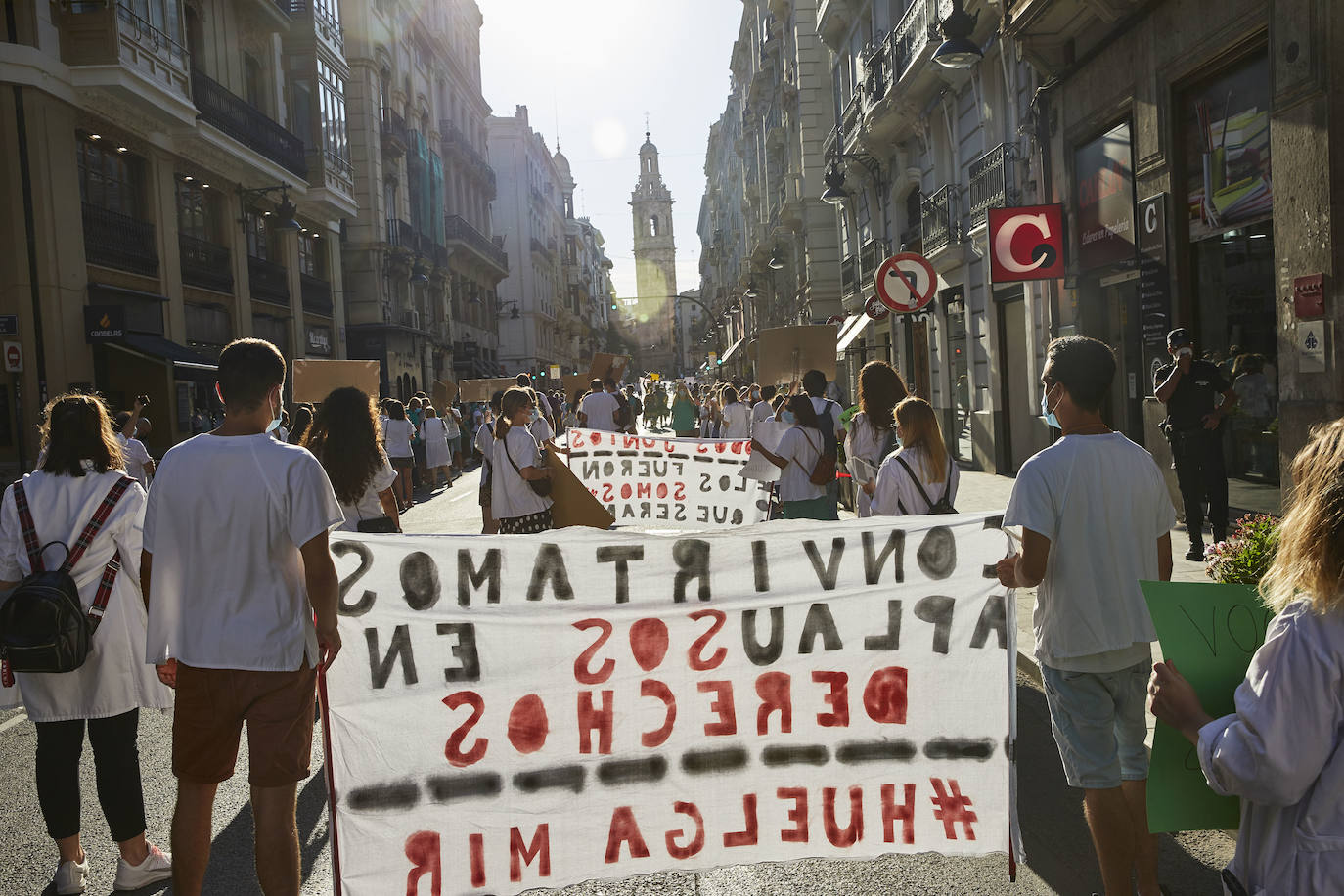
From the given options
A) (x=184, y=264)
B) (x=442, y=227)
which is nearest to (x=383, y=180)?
(x=442, y=227)

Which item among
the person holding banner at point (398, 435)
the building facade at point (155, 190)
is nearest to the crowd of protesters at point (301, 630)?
the person holding banner at point (398, 435)

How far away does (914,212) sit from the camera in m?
27.3

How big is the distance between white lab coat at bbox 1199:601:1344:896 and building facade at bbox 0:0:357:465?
1866 centimetres

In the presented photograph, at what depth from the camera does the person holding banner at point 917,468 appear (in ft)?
19.5

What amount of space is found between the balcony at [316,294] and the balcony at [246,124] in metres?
3.59

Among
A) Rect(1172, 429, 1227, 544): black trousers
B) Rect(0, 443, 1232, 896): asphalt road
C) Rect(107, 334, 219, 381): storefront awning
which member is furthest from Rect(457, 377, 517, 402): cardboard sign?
Rect(0, 443, 1232, 896): asphalt road

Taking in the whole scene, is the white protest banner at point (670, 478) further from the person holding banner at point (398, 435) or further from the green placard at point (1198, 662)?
the green placard at point (1198, 662)

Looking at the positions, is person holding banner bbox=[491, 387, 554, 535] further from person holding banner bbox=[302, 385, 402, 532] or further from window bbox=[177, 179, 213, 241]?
window bbox=[177, 179, 213, 241]

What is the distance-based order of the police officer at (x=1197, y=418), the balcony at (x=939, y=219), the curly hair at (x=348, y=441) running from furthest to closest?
the balcony at (x=939, y=219)
the police officer at (x=1197, y=418)
the curly hair at (x=348, y=441)

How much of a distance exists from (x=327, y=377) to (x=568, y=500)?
8.02 meters

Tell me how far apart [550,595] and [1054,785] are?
2.59 meters

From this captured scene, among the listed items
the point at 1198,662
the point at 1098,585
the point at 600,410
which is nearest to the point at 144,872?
the point at 1098,585

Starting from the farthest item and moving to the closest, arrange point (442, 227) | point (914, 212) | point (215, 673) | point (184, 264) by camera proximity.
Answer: point (442, 227) < point (914, 212) < point (184, 264) < point (215, 673)

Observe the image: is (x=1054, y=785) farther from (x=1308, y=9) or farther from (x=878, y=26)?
(x=878, y=26)
